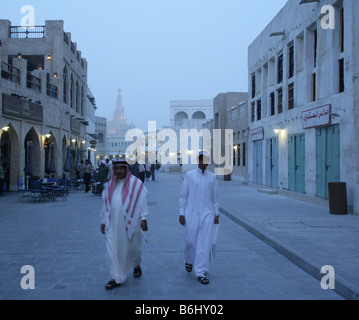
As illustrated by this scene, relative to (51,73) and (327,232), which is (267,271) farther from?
(51,73)

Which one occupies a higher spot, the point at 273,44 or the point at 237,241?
the point at 273,44

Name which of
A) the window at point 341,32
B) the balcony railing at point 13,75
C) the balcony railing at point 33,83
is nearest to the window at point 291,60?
the window at point 341,32

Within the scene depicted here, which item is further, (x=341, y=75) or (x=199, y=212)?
(x=341, y=75)

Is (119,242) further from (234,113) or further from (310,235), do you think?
(234,113)

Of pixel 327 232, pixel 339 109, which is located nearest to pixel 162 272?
pixel 327 232

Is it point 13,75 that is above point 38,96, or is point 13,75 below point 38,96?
above

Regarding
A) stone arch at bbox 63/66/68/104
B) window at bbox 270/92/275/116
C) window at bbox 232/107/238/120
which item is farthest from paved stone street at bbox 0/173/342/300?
window at bbox 232/107/238/120

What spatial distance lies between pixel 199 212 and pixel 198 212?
0.01 m

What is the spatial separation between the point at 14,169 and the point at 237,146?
56.5 ft

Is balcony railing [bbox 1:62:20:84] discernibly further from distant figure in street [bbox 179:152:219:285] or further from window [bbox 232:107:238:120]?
window [bbox 232:107:238:120]

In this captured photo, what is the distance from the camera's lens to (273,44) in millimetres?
19359

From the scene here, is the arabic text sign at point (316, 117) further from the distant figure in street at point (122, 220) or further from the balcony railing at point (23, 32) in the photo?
the balcony railing at point (23, 32)

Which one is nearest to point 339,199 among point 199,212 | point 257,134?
point 199,212

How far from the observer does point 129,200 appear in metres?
4.88
